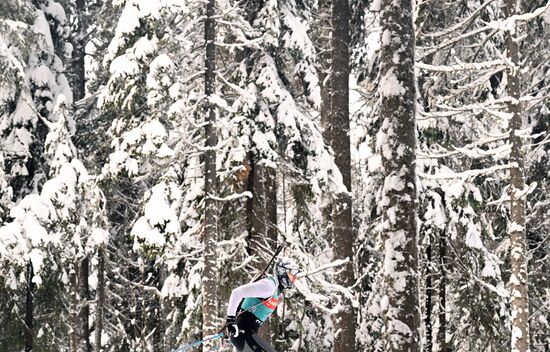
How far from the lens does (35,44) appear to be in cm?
1820

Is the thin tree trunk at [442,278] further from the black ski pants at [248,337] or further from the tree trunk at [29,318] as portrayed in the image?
the black ski pants at [248,337]

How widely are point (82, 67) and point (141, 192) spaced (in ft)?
14.4

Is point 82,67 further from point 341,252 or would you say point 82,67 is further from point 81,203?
point 341,252

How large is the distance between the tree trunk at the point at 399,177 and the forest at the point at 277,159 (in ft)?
0.07

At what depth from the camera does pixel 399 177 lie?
8.05 meters

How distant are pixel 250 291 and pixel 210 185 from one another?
219 inches

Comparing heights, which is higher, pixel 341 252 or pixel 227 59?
pixel 227 59

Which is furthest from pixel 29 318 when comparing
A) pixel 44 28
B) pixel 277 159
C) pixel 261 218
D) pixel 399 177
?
pixel 399 177

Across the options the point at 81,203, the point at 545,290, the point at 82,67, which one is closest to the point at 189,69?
the point at 81,203

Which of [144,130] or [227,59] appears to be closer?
[144,130]

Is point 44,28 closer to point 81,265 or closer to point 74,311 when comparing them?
point 81,265

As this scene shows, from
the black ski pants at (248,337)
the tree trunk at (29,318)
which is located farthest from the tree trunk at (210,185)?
the tree trunk at (29,318)

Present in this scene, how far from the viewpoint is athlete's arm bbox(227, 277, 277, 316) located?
8258mm

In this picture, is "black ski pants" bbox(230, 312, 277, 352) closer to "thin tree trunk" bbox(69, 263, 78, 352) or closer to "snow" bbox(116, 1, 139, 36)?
"snow" bbox(116, 1, 139, 36)
